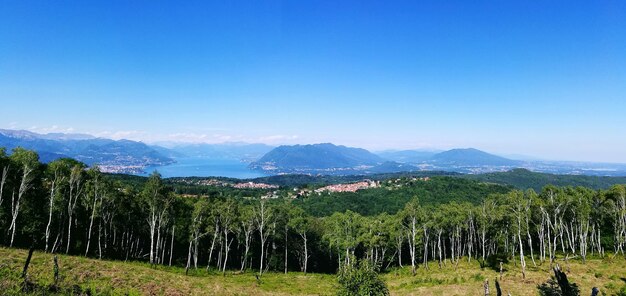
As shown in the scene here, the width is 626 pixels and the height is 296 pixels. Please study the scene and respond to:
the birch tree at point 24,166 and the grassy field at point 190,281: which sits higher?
the birch tree at point 24,166

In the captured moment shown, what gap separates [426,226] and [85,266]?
2042 inches

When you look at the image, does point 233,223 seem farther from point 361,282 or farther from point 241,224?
point 361,282

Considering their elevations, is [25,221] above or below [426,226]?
above

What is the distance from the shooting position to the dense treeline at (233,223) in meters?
39.8

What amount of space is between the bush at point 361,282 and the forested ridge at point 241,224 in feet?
18.8

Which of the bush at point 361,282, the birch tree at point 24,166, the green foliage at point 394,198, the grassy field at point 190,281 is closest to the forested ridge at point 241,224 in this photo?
the birch tree at point 24,166

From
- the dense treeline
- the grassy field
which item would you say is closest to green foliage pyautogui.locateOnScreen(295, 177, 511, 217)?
the dense treeline

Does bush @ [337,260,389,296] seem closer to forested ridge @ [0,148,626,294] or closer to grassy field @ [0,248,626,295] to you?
forested ridge @ [0,148,626,294]

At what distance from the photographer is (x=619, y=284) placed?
30.7 m

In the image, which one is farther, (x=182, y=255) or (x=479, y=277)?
(x=182, y=255)

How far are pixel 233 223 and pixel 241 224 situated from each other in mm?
2974

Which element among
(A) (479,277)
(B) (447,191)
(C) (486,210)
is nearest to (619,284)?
(A) (479,277)

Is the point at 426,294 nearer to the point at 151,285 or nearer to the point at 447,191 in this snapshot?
the point at 151,285

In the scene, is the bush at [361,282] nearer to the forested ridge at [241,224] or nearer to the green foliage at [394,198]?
the forested ridge at [241,224]
